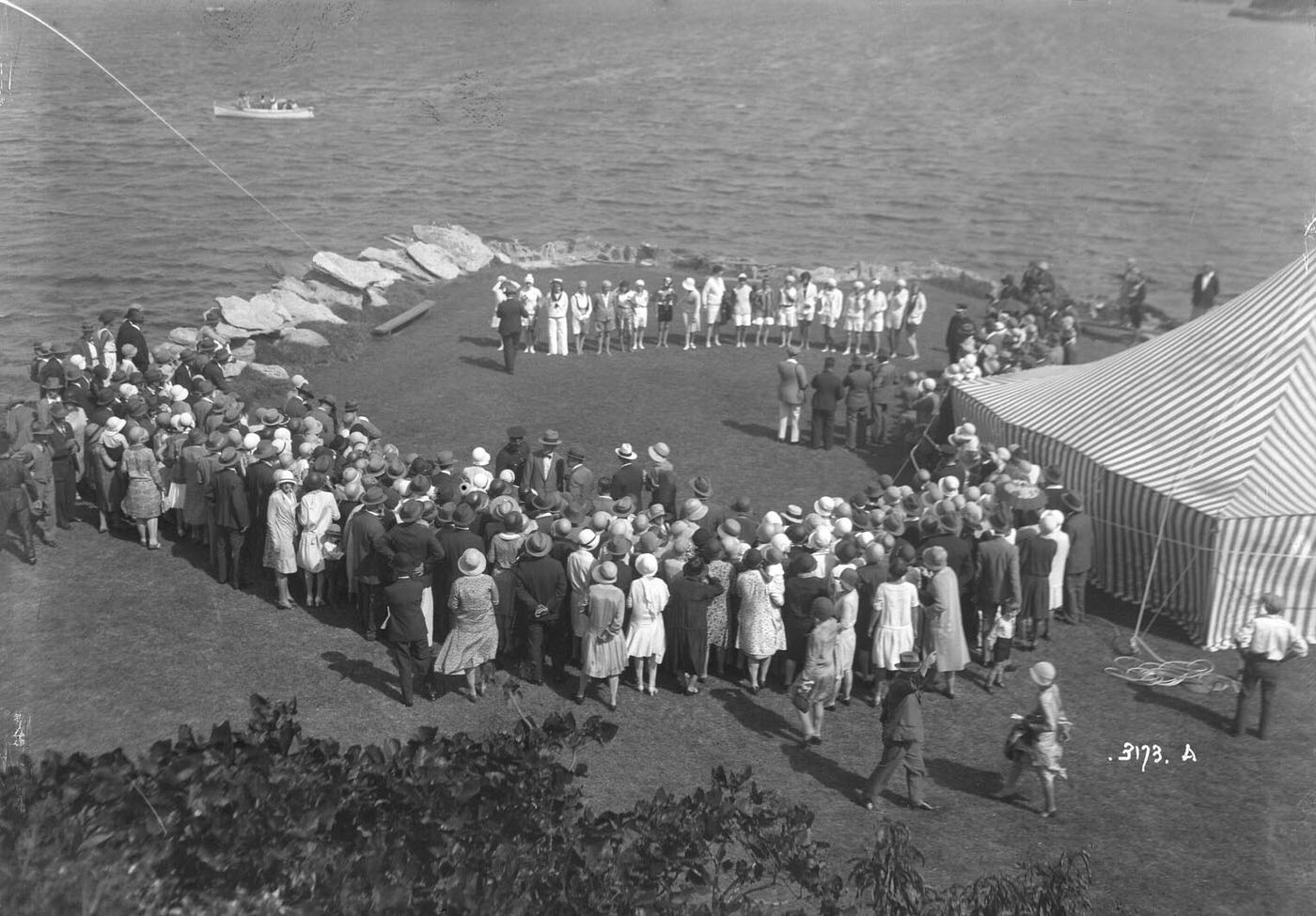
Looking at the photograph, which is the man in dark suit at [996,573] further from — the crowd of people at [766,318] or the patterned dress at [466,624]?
the crowd of people at [766,318]

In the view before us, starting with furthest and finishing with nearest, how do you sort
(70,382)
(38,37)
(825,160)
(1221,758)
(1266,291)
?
(825,160), (38,37), (70,382), (1266,291), (1221,758)

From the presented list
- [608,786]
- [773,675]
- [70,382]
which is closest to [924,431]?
[773,675]

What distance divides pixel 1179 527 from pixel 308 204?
4012cm

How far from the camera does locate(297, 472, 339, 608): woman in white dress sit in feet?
41.6

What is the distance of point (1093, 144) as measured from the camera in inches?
2822

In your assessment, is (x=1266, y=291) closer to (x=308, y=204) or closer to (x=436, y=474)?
(x=436, y=474)

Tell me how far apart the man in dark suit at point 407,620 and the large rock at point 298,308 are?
549 inches

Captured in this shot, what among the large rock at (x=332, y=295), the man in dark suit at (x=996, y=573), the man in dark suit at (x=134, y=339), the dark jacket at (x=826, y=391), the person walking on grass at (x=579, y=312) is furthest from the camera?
the large rock at (x=332, y=295)

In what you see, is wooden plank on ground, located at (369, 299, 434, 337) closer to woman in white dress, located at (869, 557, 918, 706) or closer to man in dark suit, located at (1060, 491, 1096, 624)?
man in dark suit, located at (1060, 491, 1096, 624)

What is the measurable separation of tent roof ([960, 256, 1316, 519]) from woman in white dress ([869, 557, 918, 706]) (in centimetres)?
389

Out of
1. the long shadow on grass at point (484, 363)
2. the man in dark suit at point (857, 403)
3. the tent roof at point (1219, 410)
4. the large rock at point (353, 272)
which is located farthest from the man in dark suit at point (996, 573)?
the large rock at point (353, 272)

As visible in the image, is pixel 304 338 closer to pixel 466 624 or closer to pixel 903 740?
pixel 466 624

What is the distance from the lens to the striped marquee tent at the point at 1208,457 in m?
13.1

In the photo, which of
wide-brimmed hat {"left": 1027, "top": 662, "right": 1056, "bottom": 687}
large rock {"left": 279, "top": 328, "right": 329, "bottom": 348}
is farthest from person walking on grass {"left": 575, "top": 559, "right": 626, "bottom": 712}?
large rock {"left": 279, "top": 328, "right": 329, "bottom": 348}
